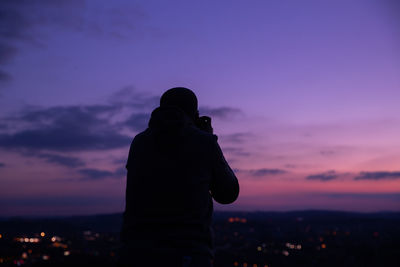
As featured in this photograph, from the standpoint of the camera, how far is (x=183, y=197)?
220 centimetres

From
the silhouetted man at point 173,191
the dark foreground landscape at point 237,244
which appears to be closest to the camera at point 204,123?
the silhouetted man at point 173,191

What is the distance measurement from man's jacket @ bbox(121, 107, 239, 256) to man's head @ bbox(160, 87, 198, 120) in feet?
0.56

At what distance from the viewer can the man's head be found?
8.41 feet

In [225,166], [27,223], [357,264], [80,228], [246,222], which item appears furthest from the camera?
[246,222]

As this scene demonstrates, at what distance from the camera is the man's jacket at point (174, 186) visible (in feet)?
7.02

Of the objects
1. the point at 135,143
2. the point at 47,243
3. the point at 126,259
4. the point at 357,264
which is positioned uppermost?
the point at 135,143

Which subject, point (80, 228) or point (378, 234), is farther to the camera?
point (378, 234)

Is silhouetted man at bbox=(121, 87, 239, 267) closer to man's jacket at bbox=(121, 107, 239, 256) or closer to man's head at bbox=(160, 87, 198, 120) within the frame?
man's jacket at bbox=(121, 107, 239, 256)

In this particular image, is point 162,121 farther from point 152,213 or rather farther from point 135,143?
point 152,213

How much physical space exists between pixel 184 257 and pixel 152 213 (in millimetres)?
314

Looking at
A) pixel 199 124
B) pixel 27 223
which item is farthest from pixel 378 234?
pixel 199 124

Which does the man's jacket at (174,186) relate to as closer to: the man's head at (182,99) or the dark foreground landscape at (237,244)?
the man's head at (182,99)

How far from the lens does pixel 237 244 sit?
3177 inches

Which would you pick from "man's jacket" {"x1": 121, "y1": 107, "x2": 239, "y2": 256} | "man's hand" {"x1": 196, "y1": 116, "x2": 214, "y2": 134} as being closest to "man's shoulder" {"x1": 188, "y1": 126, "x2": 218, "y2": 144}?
"man's jacket" {"x1": 121, "y1": 107, "x2": 239, "y2": 256}
